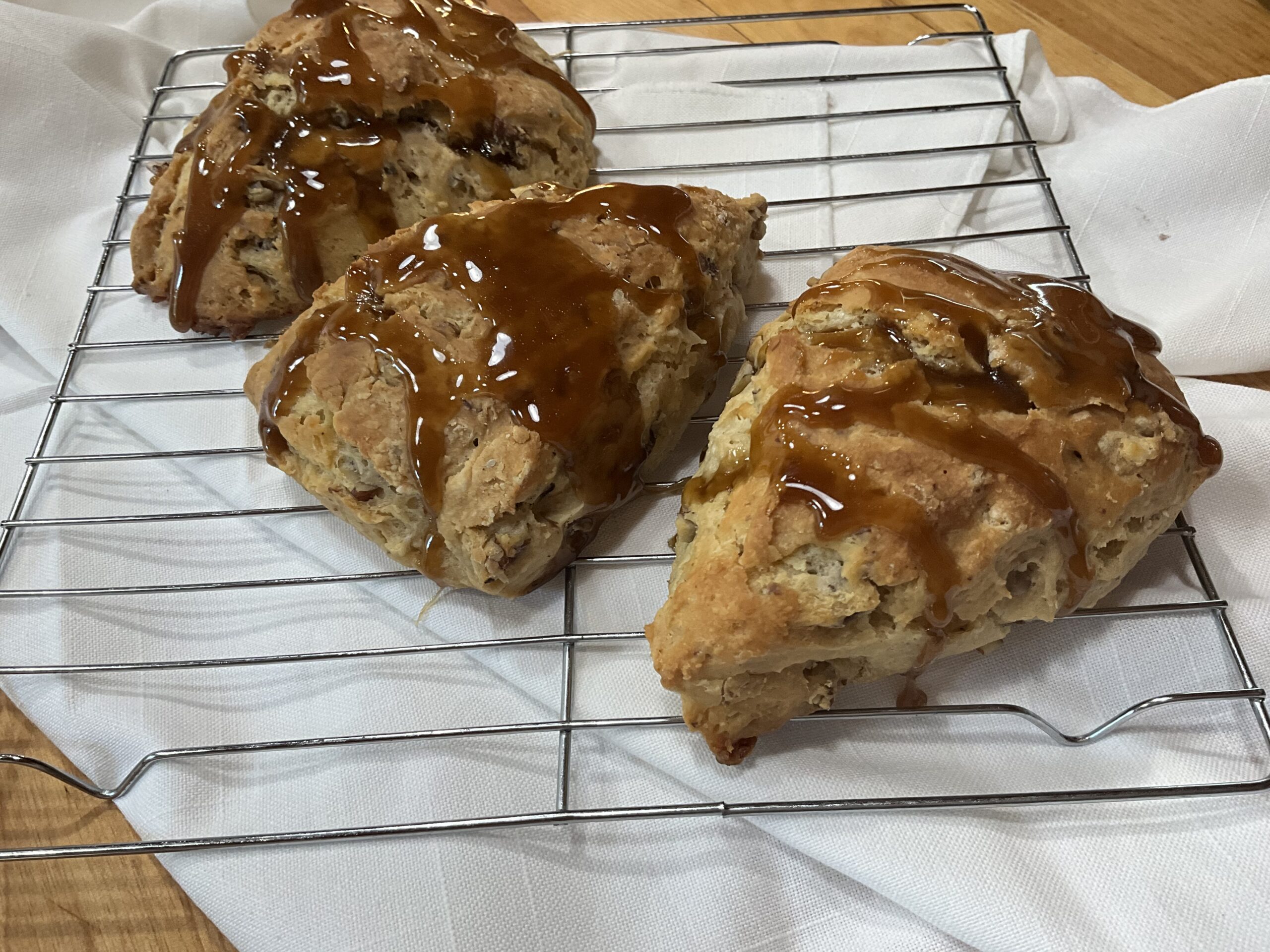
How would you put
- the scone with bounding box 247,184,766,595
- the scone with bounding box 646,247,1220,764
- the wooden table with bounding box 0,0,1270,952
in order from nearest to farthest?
1. the scone with bounding box 646,247,1220,764
2. the scone with bounding box 247,184,766,595
3. the wooden table with bounding box 0,0,1270,952

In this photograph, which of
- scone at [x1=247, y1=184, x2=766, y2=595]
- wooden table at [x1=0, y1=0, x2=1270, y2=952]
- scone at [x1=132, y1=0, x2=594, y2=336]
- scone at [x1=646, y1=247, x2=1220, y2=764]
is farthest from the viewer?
scone at [x1=132, y1=0, x2=594, y2=336]

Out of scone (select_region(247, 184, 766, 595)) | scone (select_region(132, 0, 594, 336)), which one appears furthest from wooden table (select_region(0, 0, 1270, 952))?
scone (select_region(132, 0, 594, 336))

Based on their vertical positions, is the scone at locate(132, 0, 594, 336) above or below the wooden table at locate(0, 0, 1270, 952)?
above

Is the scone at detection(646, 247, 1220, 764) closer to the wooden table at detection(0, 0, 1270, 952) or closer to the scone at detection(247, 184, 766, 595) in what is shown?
the scone at detection(247, 184, 766, 595)

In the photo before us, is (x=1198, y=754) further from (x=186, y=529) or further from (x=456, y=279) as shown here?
(x=186, y=529)

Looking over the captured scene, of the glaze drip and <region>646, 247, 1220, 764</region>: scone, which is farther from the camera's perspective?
the glaze drip
